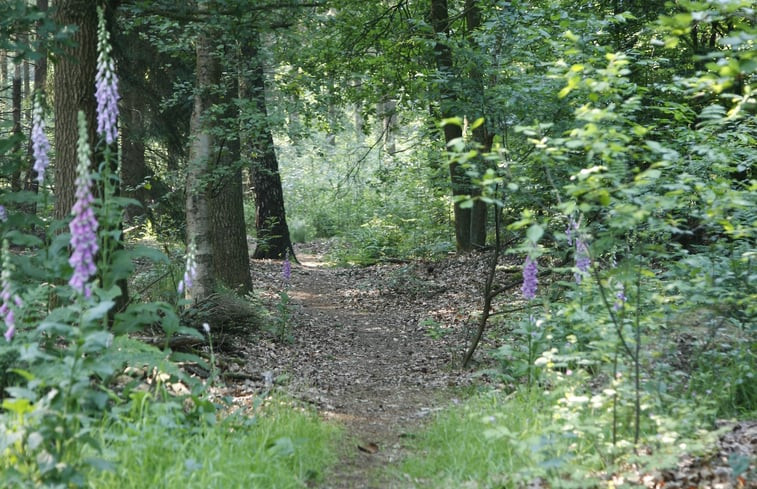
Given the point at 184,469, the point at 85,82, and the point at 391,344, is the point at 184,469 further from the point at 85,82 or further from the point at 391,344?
the point at 391,344

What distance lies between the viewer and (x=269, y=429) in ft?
14.3

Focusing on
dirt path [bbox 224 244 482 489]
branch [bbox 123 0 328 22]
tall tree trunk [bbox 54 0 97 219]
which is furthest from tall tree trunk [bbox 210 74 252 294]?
tall tree trunk [bbox 54 0 97 219]

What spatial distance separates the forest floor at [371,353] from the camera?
17.7 feet

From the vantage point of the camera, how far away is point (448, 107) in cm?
702

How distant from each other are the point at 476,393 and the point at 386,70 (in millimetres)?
7037

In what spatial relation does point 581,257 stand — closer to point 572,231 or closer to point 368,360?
point 572,231

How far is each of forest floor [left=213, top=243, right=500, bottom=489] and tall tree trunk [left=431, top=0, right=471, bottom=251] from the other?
→ 38.6 inches

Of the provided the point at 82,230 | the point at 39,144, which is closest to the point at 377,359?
the point at 39,144

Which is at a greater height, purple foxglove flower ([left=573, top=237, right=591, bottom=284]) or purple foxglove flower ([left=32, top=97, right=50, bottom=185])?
purple foxglove flower ([left=32, top=97, right=50, bottom=185])

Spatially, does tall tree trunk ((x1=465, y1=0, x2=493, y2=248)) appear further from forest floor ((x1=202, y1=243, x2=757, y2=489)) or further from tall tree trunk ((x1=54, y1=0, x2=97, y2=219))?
tall tree trunk ((x1=54, y1=0, x2=97, y2=219))

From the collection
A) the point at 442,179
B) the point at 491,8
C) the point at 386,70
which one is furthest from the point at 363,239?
the point at 491,8

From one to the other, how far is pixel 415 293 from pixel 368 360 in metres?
4.32

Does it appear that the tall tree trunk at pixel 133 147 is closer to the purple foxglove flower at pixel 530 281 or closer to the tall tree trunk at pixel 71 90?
the tall tree trunk at pixel 71 90

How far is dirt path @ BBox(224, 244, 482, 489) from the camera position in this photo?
17.1 feet
